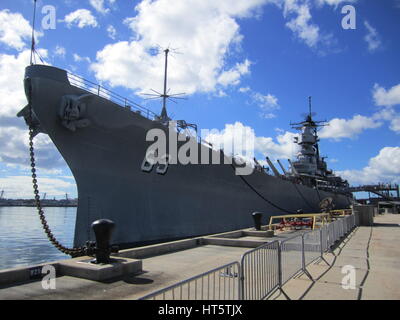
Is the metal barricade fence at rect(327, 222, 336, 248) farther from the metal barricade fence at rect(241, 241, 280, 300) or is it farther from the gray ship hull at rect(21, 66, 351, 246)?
the gray ship hull at rect(21, 66, 351, 246)

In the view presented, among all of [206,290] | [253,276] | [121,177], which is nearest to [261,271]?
[253,276]

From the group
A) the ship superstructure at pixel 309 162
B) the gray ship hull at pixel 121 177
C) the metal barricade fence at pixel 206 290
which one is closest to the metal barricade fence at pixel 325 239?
the metal barricade fence at pixel 206 290

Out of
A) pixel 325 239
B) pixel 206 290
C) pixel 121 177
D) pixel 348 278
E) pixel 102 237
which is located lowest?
pixel 348 278

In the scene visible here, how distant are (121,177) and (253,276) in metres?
8.29

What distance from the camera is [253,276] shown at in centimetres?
457

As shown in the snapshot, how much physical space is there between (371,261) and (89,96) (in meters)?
9.54

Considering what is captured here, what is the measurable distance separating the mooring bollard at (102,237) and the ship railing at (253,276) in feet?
5.20

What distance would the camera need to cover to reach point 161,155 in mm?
13844

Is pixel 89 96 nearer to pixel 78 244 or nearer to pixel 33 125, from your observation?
pixel 33 125

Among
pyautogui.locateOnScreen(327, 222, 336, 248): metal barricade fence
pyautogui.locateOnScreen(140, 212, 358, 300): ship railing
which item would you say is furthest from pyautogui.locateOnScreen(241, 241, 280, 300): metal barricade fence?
pyautogui.locateOnScreen(327, 222, 336, 248): metal barricade fence

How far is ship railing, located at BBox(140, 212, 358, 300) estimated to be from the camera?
372 cm

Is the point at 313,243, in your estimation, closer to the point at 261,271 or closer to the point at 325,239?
the point at 325,239

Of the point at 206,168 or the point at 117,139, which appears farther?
the point at 206,168
